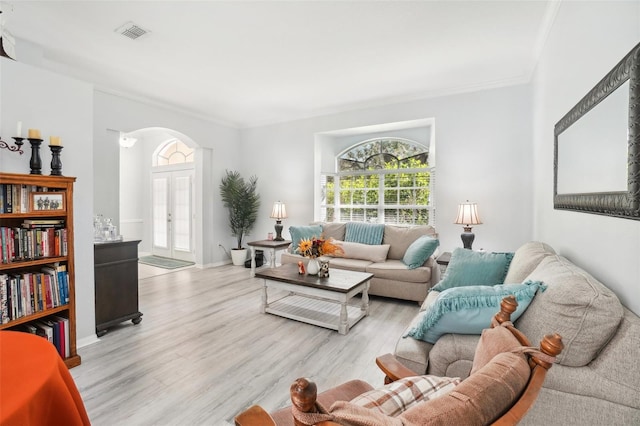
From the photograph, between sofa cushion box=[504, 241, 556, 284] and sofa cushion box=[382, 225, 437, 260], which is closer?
sofa cushion box=[504, 241, 556, 284]

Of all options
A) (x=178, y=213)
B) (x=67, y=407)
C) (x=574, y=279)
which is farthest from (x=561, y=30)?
(x=178, y=213)

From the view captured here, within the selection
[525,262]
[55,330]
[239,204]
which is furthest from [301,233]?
[525,262]

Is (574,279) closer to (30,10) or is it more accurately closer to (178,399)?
(178,399)

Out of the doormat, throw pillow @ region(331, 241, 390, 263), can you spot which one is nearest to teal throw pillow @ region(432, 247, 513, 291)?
throw pillow @ region(331, 241, 390, 263)

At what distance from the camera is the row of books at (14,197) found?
203 cm

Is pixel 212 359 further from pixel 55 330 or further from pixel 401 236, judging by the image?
pixel 401 236

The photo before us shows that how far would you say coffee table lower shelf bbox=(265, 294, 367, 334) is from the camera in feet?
10.0

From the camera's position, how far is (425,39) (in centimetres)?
298

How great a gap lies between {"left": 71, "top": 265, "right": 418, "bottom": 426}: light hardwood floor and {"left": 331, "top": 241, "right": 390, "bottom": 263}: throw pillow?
681 millimetres

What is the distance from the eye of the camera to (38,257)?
2221 millimetres

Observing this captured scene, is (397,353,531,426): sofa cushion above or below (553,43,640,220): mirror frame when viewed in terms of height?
below

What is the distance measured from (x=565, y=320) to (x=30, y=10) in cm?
428

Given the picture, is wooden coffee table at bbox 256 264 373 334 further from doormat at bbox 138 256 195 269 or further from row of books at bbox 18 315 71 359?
doormat at bbox 138 256 195 269

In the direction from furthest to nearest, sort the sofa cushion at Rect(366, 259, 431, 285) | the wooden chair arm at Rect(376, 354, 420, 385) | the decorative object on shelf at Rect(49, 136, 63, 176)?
the sofa cushion at Rect(366, 259, 431, 285) < the decorative object on shelf at Rect(49, 136, 63, 176) < the wooden chair arm at Rect(376, 354, 420, 385)
